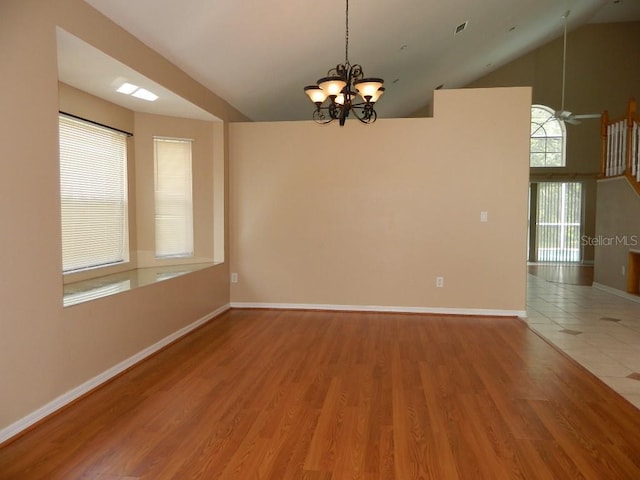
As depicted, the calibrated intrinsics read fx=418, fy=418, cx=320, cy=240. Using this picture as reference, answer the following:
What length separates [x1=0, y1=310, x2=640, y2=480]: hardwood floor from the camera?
202 cm

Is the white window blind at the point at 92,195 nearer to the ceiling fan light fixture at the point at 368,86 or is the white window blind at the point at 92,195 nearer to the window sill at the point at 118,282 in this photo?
the window sill at the point at 118,282

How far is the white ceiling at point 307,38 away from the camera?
322 centimetres

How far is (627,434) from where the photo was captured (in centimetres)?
A: 234

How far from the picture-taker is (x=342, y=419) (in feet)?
8.18

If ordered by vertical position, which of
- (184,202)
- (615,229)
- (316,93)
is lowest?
(615,229)

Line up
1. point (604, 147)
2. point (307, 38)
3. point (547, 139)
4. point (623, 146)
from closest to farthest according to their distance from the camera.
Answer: point (307, 38), point (623, 146), point (604, 147), point (547, 139)

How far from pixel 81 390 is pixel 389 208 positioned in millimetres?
3675

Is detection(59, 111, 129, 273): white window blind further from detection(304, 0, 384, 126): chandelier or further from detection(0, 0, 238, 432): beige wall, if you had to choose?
detection(304, 0, 384, 126): chandelier

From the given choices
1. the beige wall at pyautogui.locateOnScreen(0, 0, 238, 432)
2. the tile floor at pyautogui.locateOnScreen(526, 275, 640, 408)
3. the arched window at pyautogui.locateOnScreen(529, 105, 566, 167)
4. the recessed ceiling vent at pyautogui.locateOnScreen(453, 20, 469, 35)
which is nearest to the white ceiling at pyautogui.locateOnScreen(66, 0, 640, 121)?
the recessed ceiling vent at pyautogui.locateOnScreen(453, 20, 469, 35)

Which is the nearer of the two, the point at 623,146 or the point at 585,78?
the point at 623,146

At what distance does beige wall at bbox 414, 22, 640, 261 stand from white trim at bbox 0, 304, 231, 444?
28.9 feet

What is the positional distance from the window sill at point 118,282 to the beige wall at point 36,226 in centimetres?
16

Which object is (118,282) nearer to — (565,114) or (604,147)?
(565,114)

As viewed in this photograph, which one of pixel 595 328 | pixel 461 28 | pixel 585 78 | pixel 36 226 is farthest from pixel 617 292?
pixel 36 226
